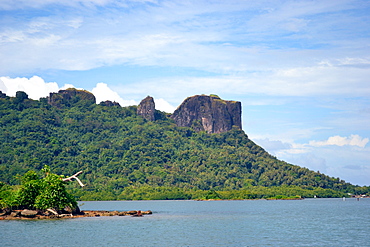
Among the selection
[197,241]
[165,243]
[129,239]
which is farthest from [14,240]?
[197,241]

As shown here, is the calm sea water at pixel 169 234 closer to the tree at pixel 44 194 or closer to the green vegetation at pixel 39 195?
the tree at pixel 44 194

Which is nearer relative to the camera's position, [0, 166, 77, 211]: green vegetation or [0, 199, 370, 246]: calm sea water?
[0, 199, 370, 246]: calm sea water

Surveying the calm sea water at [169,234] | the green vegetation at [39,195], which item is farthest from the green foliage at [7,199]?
the calm sea water at [169,234]

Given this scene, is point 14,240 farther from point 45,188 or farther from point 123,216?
Result: point 123,216

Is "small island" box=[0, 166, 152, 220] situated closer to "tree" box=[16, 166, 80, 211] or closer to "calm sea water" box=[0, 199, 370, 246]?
"tree" box=[16, 166, 80, 211]

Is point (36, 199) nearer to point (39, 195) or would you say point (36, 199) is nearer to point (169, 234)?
point (39, 195)

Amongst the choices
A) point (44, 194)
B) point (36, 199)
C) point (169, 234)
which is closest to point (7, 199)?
point (36, 199)

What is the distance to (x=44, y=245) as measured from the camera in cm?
6525

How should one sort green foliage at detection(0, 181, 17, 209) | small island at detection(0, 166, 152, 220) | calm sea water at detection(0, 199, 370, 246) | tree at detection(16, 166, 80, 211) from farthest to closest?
green foliage at detection(0, 181, 17, 209) → small island at detection(0, 166, 152, 220) → tree at detection(16, 166, 80, 211) → calm sea water at detection(0, 199, 370, 246)

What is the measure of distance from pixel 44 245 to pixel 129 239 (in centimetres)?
1259

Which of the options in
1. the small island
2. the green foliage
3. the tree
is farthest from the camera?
the green foliage

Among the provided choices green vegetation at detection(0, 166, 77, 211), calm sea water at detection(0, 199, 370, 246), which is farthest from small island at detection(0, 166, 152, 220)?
calm sea water at detection(0, 199, 370, 246)

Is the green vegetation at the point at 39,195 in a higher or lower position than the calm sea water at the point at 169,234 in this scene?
higher

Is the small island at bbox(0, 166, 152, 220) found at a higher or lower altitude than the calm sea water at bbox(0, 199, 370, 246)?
higher
